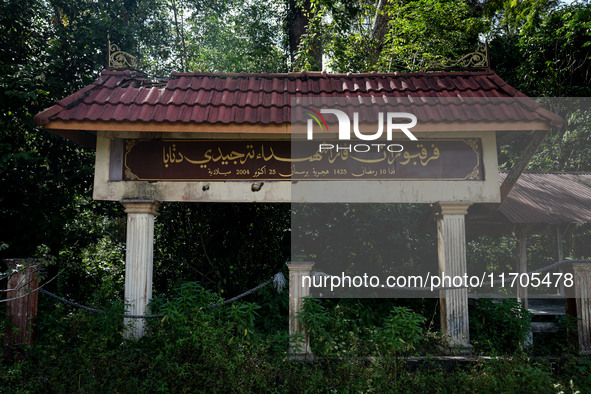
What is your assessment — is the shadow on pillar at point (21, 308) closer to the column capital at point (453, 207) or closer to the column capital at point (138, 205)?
the column capital at point (138, 205)

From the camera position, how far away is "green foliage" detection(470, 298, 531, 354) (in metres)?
5.68

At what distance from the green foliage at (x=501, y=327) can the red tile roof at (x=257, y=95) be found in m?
2.62

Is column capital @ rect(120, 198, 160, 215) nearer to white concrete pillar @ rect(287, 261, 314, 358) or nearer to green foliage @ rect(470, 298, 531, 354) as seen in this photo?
white concrete pillar @ rect(287, 261, 314, 358)

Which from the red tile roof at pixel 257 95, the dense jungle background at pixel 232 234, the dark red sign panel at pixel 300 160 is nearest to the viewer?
the dense jungle background at pixel 232 234

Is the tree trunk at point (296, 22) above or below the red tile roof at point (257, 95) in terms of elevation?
above

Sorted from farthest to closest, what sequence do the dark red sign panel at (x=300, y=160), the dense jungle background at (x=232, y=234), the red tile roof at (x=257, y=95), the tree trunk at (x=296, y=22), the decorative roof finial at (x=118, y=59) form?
the tree trunk at (x=296, y=22) < the decorative roof finial at (x=118, y=59) < the dark red sign panel at (x=300, y=160) < the red tile roof at (x=257, y=95) < the dense jungle background at (x=232, y=234)

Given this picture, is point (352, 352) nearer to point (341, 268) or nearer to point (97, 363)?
point (97, 363)

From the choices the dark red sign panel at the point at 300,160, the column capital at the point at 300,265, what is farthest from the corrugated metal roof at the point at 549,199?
the column capital at the point at 300,265

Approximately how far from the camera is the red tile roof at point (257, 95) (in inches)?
211

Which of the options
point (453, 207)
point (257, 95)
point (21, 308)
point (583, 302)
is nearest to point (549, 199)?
point (583, 302)

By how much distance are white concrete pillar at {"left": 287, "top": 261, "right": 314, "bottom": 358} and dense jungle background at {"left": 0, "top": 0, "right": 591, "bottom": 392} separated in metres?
0.16

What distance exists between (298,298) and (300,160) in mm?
1839

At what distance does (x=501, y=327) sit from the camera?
6.08 metres

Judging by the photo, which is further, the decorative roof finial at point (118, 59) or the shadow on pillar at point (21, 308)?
the decorative roof finial at point (118, 59)
